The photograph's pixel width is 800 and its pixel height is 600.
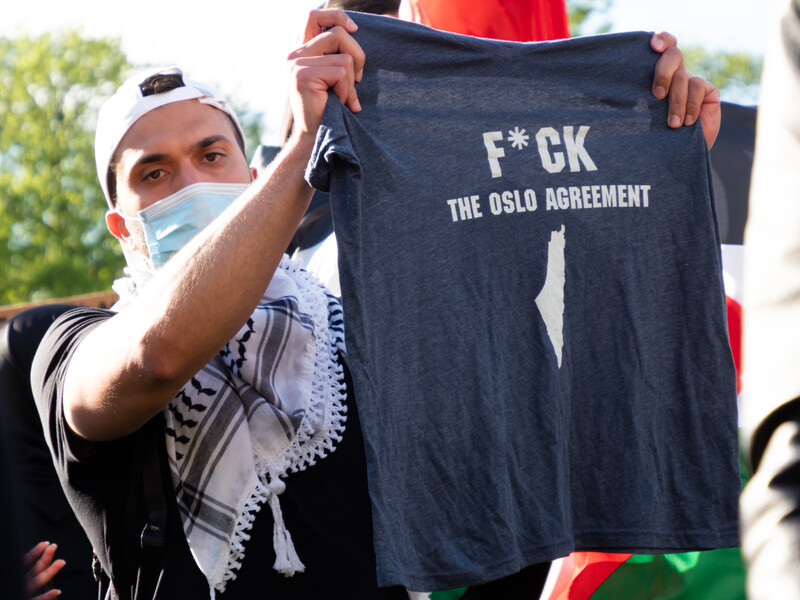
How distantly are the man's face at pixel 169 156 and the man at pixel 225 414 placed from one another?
35 centimetres

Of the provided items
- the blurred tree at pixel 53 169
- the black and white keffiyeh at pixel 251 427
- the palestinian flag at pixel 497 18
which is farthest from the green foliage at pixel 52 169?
the black and white keffiyeh at pixel 251 427

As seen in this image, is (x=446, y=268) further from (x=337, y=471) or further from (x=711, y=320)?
(x=711, y=320)

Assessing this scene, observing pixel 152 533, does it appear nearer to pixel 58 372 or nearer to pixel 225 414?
pixel 225 414

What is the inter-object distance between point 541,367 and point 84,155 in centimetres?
2285

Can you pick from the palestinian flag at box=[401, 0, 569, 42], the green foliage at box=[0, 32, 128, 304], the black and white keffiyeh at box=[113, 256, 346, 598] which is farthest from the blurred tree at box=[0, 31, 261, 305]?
the black and white keffiyeh at box=[113, 256, 346, 598]

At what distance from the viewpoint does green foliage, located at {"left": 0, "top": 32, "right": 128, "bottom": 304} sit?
21.8m

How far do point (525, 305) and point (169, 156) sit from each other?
3.25 ft

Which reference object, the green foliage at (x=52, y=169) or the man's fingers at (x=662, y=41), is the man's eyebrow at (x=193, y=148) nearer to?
the man's fingers at (x=662, y=41)

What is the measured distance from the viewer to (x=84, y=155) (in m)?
23.2

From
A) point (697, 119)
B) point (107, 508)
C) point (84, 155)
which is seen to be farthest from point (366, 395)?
point (84, 155)

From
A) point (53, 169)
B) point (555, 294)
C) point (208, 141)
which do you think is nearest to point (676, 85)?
point (555, 294)

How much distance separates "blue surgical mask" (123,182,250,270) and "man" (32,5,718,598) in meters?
0.24

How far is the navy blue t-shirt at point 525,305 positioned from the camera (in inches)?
82.1

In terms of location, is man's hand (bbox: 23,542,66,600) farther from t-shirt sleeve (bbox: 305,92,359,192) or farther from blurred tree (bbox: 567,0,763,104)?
blurred tree (bbox: 567,0,763,104)
